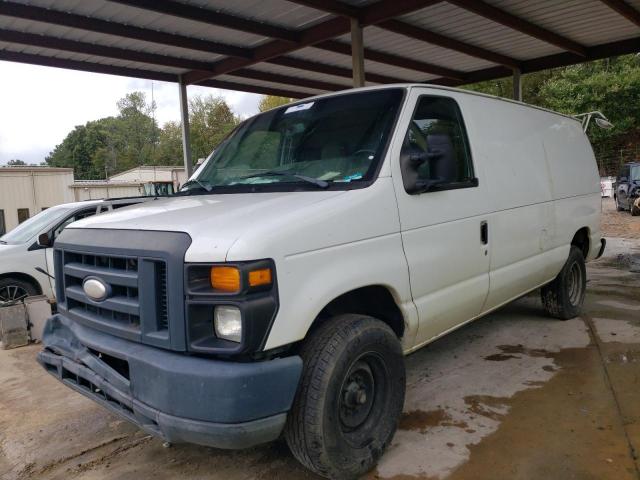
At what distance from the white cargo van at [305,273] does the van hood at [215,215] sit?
2 centimetres

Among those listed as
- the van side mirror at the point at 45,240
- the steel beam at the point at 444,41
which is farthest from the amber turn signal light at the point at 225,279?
the steel beam at the point at 444,41

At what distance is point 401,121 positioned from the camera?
3.23 metres

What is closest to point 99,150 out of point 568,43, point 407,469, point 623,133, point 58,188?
point 58,188

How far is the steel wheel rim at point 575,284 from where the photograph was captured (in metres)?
5.66

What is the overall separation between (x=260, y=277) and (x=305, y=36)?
731 cm

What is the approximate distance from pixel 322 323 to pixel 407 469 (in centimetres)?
103

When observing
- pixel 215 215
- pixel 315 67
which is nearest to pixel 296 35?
pixel 315 67

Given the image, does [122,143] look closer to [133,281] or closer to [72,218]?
[72,218]

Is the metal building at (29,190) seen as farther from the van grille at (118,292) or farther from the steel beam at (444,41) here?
the van grille at (118,292)

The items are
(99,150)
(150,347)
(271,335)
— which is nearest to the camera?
(271,335)

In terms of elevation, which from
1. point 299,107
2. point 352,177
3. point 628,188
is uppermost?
point 299,107

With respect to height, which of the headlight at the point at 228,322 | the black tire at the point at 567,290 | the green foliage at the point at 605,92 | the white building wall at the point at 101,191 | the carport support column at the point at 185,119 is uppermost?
the green foliage at the point at 605,92

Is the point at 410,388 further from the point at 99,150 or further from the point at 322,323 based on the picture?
the point at 99,150

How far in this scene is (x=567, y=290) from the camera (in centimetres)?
558
